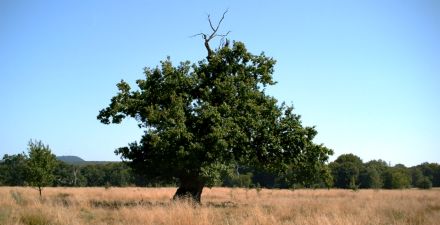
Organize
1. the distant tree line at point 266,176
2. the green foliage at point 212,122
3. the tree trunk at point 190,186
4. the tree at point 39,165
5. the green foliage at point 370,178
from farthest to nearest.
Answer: the green foliage at point 370,178 < the distant tree line at point 266,176 < the tree at point 39,165 < the tree trunk at point 190,186 < the green foliage at point 212,122

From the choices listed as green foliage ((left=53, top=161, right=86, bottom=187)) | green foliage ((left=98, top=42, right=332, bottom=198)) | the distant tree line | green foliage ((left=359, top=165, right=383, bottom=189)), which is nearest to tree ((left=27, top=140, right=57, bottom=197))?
green foliage ((left=98, top=42, right=332, bottom=198))

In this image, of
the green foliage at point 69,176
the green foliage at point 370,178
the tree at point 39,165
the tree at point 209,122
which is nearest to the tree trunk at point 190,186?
the tree at point 209,122

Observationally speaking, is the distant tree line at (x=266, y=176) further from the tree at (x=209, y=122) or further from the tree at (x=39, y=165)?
the tree at (x=209, y=122)

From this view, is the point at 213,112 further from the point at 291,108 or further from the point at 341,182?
the point at 341,182

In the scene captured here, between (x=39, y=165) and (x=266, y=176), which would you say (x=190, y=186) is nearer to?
(x=39, y=165)

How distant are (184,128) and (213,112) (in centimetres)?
162

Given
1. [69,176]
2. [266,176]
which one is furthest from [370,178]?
[69,176]

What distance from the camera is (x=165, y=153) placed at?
21625 millimetres

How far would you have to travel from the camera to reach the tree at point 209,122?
849 inches

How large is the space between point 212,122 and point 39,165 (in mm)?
16177

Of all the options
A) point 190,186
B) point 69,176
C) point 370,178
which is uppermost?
point 370,178

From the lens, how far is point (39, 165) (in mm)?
31828

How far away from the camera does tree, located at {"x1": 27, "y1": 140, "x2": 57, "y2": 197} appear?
31.4 meters

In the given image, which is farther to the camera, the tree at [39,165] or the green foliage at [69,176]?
the green foliage at [69,176]
